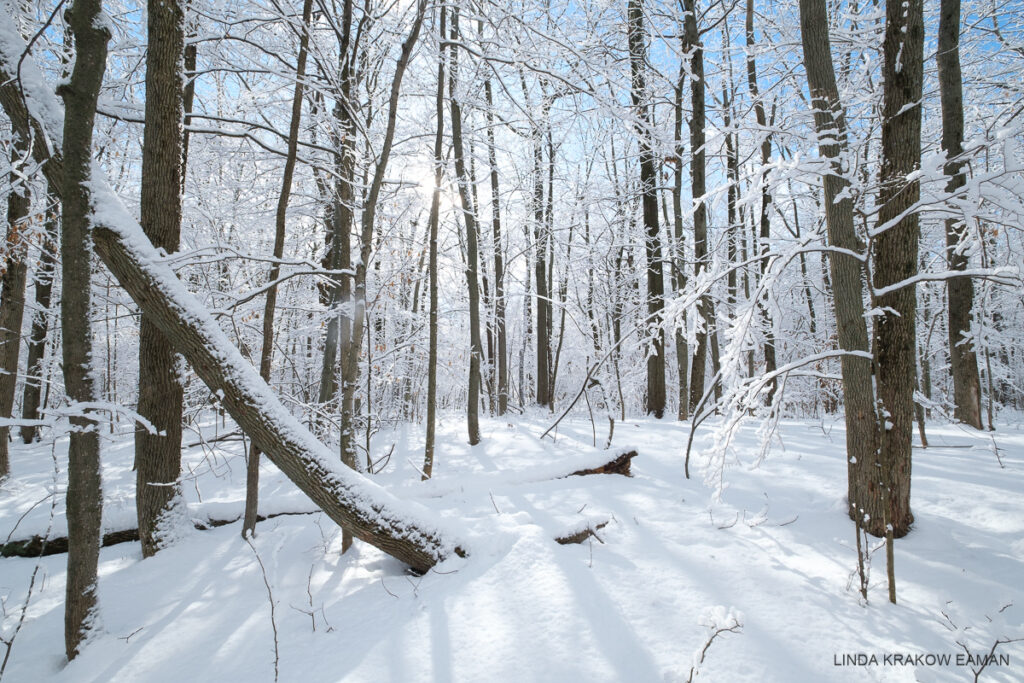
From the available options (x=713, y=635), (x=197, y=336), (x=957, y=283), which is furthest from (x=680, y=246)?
(x=197, y=336)

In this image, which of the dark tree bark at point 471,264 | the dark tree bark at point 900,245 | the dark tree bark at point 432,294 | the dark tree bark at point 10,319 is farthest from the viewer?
the dark tree bark at point 471,264

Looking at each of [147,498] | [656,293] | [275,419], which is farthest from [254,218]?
[656,293]

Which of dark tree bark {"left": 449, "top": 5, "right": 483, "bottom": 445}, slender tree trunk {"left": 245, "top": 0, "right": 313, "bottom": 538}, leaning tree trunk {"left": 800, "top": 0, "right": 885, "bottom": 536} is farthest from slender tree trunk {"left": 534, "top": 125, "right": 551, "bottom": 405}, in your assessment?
leaning tree trunk {"left": 800, "top": 0, "right": 885, "bottom": 536}

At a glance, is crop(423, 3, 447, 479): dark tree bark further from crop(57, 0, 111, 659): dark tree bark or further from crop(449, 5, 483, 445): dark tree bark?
crop(57, 0, 111, 659): dark tree bark

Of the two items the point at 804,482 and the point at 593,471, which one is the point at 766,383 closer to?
the point at 804,482

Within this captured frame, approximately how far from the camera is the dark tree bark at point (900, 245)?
310 centimetres

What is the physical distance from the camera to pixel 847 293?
3367 millimetres

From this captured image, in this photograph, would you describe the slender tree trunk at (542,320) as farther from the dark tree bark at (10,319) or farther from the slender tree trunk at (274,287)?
the dark tree bark at (10,319)

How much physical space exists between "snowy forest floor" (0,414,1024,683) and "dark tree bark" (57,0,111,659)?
0.16 meters

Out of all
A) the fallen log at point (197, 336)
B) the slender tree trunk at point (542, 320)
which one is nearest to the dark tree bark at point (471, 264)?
the fallen log at point (197, 336)

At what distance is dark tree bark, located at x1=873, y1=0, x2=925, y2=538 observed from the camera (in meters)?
3.10

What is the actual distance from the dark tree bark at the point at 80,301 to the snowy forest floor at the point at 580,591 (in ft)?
0.54

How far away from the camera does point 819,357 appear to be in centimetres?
298

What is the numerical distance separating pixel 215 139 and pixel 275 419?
650cm
